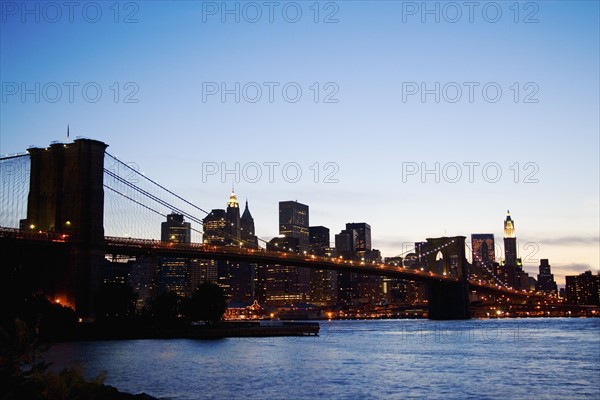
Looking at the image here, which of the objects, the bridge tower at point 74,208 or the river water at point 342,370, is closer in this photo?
the river water at point 342,370

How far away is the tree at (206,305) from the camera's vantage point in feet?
249

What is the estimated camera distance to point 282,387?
105 ft

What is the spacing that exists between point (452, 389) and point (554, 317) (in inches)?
5850

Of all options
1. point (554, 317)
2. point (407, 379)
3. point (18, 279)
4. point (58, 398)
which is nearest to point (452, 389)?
point (407, 379)

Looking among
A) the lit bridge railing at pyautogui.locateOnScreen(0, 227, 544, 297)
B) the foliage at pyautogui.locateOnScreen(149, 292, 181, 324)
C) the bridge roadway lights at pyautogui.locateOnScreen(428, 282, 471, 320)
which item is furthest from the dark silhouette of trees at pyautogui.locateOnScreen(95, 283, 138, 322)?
the bridge roadway lights at pyautogui.locateOnScreen(428, 282, 471, 320)

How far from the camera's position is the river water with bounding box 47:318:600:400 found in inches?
1195

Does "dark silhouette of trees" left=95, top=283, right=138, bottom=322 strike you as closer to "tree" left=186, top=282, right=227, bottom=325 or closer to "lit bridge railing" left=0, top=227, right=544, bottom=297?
"lit bridge railing" left=0, top=227, right=544, bottom=297

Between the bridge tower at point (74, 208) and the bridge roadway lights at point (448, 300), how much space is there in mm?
64195

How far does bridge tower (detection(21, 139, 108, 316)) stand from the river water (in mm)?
7801

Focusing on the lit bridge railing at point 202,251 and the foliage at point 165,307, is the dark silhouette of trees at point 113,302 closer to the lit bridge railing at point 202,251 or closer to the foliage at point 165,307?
the lit bridge railing at point 202,251

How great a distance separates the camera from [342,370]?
40.0 metres

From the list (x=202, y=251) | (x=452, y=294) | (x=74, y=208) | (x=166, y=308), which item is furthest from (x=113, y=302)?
(x=452, y=294)

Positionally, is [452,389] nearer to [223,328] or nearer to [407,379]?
[407,379]

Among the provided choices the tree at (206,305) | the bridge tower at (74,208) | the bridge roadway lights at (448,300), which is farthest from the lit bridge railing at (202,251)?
the bridge roadway lights at (448,300)
